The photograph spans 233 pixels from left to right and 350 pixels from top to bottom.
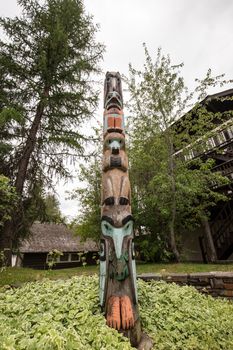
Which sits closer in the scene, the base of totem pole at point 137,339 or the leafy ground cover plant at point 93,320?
the leafy ground cover plant at point 93,320

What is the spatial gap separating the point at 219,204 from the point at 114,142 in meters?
9.69

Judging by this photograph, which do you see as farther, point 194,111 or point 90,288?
point 194,111

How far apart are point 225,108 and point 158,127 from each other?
20.4ft

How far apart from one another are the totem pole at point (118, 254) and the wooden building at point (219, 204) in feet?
21.1

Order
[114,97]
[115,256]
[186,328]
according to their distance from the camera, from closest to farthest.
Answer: [115,256], [186,328], [114,97]

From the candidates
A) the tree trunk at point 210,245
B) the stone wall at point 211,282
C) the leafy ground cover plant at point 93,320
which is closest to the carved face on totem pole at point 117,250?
the leafy ground cover plant at point 93,320

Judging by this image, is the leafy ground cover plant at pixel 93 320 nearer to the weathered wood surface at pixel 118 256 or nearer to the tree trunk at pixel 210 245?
the weathered wood surface at pixel 118 256

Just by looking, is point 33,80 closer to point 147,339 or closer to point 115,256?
point 115,256

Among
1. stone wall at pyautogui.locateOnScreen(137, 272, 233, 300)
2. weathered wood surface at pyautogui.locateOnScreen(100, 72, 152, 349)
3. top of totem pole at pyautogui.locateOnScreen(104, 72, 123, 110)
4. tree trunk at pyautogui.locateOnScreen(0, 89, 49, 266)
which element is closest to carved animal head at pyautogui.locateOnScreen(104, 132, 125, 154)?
weathered wood surface at pyautogui.locateOnScreen(100, 72, 152, 349)

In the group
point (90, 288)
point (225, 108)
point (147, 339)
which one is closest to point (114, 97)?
point (90, 288)

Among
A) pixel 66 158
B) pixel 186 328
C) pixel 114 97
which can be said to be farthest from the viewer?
pixel 66 158

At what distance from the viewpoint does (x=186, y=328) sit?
11.3 feet

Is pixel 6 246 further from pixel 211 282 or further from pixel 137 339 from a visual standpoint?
pixel 211 282

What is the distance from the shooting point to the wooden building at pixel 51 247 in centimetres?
1856
